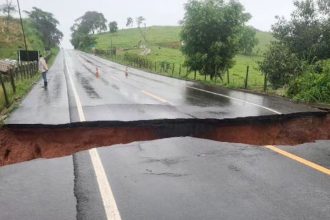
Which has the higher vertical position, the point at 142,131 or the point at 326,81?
the point at 326,81

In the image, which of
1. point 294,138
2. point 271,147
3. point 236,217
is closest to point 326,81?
point 294,138

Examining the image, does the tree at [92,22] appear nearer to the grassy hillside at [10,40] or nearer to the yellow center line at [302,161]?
the grassy hillside at [10,40]

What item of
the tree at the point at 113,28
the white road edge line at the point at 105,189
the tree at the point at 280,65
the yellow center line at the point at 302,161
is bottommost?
the white road edge line at the point at 105,189

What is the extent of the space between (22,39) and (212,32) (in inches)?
2291

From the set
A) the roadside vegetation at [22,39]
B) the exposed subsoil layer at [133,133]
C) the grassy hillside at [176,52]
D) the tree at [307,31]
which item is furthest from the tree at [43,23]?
the exposed subsoil layer at [133,133]

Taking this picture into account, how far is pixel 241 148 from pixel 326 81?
8.53 meters

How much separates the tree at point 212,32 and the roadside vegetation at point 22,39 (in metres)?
10.9

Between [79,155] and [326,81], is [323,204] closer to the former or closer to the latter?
[79,155]

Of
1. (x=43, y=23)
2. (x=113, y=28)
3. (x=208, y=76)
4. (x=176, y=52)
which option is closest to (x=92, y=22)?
(x=113, y=28)

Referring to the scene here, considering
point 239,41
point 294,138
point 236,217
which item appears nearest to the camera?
point 236,217

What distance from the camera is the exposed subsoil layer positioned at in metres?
8.16

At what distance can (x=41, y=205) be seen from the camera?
4.39m

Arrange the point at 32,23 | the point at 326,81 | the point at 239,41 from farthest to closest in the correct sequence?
1. the point at 32,23
2. the point at 239,41
3. the point at 326,81

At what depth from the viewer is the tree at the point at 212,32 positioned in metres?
24.2
